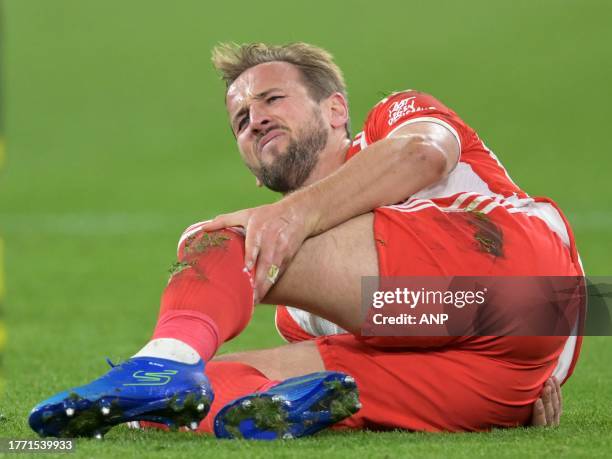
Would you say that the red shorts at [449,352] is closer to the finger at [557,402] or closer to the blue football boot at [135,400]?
the finger at [557,402]

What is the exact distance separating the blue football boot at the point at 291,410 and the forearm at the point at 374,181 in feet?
1.11

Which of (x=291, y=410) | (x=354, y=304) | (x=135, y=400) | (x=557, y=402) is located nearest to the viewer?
(x=135, y=400)

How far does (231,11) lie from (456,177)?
472 inches

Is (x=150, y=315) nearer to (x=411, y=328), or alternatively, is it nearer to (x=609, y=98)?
(x=411, y=328)

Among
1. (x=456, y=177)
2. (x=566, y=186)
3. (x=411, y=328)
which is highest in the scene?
(x=456, y=177)

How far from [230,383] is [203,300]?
302mm

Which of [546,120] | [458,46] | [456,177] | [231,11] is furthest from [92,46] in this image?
[456,177]

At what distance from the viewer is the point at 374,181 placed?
2604 millimetres

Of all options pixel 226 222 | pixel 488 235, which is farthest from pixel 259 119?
pixel 488 235

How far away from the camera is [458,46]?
13.5 meters

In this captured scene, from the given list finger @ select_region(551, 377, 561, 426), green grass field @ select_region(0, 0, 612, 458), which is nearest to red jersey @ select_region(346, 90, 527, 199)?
finger @ select_region(551, 377, 561, 426)
